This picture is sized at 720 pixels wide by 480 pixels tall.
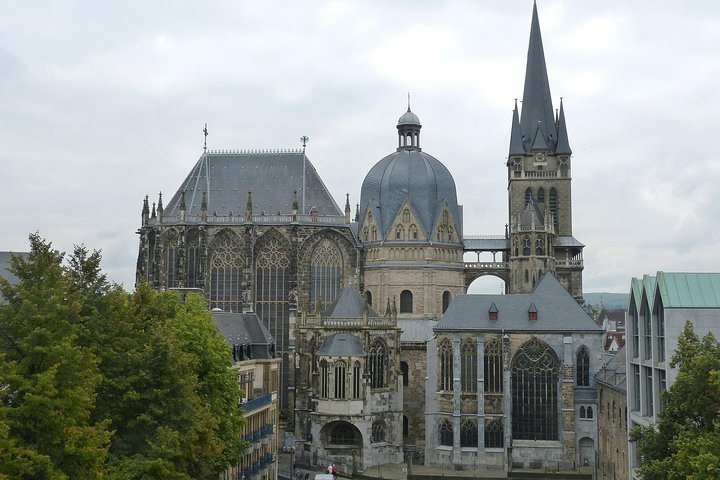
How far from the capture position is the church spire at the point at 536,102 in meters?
96.9

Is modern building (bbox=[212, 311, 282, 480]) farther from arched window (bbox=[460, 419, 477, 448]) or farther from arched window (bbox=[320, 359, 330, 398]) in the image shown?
arched window (bbox=[460, 419, 477, 448])

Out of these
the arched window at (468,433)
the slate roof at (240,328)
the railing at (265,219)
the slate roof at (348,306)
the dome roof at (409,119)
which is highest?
the dome roof at (409,119)

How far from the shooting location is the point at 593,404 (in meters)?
73.2

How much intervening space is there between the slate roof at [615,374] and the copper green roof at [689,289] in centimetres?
1747

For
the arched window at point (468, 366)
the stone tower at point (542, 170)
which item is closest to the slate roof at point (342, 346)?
the arched window at point (468, 366)

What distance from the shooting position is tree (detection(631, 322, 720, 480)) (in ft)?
89.7

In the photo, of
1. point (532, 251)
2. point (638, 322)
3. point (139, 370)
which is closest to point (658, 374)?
point (638, 322)

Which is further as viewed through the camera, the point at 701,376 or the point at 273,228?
the point at 273,228

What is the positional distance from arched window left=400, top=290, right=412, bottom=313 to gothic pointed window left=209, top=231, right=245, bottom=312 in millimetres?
14663

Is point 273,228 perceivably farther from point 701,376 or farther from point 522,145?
point 701,376

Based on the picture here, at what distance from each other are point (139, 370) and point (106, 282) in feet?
14.0

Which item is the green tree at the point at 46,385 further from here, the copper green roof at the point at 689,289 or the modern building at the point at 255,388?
the modern building at the point at 255,388

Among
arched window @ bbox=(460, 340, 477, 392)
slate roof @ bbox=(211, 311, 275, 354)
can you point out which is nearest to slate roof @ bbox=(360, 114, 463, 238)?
arched window @ bbox=(460, 340, 477, 392)

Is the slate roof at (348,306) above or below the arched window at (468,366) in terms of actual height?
above
